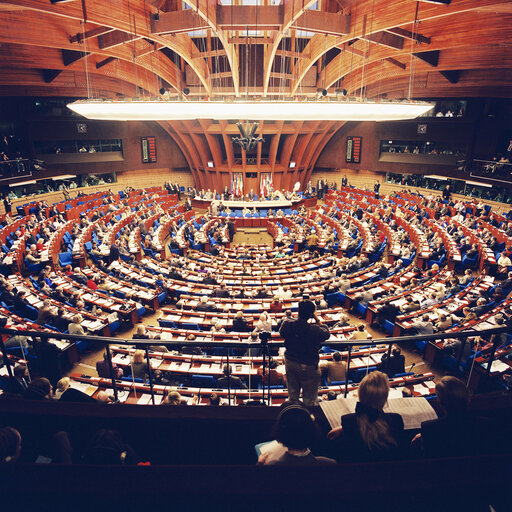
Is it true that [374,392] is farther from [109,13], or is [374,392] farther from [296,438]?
[109,13]

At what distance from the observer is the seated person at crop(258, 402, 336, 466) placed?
1903 mm

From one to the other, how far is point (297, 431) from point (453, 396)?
110cm

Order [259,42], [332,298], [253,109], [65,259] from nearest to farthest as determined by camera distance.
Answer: [253,109] < [332,298] < [65,259] < [259,42]

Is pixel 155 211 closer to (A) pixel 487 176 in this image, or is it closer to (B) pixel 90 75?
(B) pixel 90 75

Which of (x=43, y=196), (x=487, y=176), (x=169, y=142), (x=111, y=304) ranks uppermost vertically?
(x=169, y=142)

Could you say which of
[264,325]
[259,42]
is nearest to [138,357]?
[264,325]

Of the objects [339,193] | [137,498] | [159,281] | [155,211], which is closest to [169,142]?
[155,211]

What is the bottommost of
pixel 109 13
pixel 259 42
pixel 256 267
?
pixel 256 267

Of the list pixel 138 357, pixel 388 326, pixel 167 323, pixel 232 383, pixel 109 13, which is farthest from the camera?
pixel 109 13

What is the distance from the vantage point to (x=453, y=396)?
225 centimetres

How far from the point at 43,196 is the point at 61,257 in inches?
477

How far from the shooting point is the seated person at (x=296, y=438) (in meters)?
1.90

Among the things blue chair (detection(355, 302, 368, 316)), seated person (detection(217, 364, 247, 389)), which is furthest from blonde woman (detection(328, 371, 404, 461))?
blue chair (detection(355, 302, 368, 316))

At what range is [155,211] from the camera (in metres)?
23.4
